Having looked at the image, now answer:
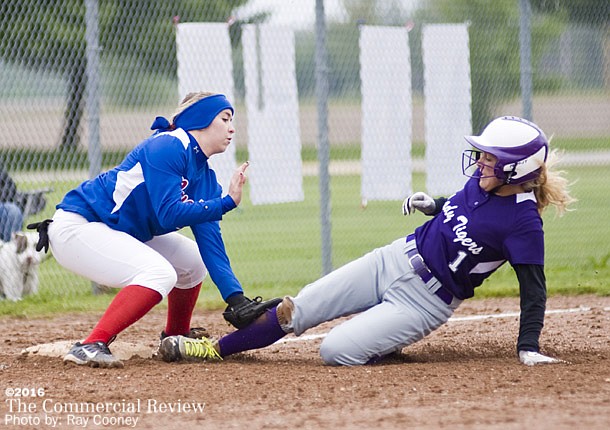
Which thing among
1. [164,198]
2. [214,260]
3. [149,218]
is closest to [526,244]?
[214,260]

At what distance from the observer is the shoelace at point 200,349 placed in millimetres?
5305

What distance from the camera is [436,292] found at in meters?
5.10

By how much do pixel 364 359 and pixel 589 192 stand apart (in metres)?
10.7

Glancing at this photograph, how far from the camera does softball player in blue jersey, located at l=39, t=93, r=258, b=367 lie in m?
5.00

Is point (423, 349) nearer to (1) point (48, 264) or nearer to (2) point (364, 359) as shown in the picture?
(2) point (364, 359)

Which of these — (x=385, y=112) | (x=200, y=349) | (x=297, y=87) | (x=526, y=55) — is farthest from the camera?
(x=297, y=87)

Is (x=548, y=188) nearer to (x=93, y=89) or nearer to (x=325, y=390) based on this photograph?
(x=325, y=390)

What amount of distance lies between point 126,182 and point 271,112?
3367 millimetres

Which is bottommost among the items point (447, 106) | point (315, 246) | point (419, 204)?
point (315, 246)

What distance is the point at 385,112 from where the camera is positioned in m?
8.66

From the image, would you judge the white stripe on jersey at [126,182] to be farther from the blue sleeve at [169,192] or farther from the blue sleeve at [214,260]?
the blue sleeve at [214,260]

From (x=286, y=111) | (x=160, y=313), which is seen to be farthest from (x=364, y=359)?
(x=286, y=111)

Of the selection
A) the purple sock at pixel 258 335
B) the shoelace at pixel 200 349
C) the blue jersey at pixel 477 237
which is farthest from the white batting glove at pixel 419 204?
the shoelace at pixel 200 349

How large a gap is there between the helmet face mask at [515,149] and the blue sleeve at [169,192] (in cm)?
136
